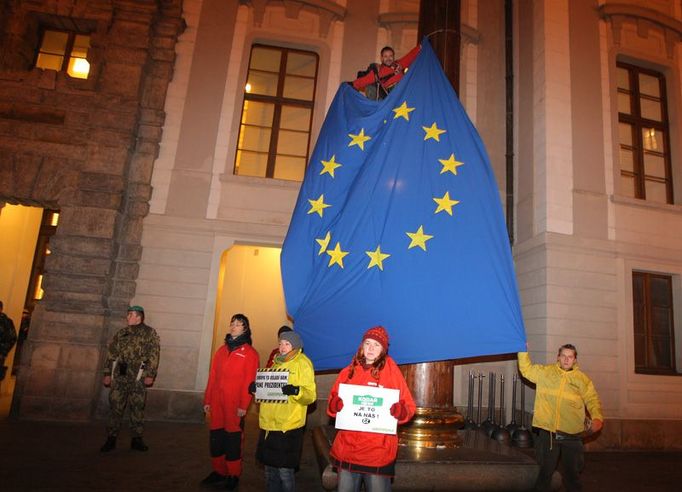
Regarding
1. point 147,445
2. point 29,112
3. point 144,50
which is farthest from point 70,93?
point 147,445

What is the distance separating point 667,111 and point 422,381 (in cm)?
886

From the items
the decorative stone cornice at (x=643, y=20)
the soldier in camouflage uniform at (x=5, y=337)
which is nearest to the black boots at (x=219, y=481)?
the soldier in camouflage uniform at (x=5, y=337)

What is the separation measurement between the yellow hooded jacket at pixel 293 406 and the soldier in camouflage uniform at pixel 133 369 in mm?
2847

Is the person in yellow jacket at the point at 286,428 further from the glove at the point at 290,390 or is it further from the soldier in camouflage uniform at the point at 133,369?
the soldier in camouflage uniform at the point at 133,369

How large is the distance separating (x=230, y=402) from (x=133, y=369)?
222 centimetres

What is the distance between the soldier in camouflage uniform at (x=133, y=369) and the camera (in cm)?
603

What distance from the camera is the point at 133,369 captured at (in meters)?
6.22

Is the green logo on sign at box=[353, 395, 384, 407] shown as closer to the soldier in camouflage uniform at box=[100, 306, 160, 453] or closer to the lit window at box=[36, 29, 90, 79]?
the soldier in camouflage uniform at box=[100, 306, 160, 453]

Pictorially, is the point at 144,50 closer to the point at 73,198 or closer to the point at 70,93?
the point at 70,93

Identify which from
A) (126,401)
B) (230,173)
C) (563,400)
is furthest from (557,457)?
(230,173)

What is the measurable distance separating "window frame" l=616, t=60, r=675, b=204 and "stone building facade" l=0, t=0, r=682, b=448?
87 millimetres

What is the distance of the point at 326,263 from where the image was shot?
16.8 feet

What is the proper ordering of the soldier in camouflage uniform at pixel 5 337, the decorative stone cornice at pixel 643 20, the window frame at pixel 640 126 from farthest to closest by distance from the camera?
the decorative stone cornice at pixel 643 20
the window frame at pixel 640 126
the soldier in camouflage uniform at pixel 5 337

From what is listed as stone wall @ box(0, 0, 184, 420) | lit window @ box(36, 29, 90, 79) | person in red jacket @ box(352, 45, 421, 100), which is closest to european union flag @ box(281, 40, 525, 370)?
person in red jacket @ box(352, 45, 421, 100)
